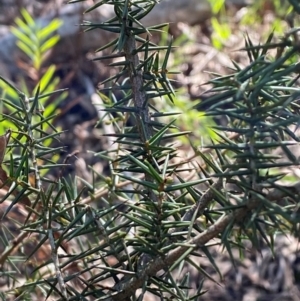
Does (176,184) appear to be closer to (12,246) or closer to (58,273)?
(58,273)

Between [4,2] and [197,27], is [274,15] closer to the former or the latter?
[197,27]

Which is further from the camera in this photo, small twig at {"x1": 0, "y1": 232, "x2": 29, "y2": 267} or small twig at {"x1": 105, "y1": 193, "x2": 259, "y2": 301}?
small twig at {"x1": 0, "y1": 232, "x2": 29, "y2": 267}

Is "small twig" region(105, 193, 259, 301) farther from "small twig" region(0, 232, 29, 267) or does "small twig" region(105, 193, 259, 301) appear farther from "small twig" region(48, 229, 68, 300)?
"small twig" region(0, 232, 29, 267)

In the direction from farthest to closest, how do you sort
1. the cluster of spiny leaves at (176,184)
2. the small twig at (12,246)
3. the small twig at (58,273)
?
the small twig at (12,246), the small twig at (58,273), the cluster of spiny leaves at (176,184)

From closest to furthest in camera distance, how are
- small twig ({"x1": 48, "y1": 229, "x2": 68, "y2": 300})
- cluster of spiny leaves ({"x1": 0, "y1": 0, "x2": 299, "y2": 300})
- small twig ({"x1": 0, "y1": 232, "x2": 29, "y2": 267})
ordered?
cluster of spiny leaves ({"x1": 0, "y1": 0, "x2": 299, "y2": 300})
small twig ({"x1": 48, "y1": 229, "x2": 68, "y2": 300})
small twig ({"x1": 0, "y1": 232, "x2": 29, "y2": 267})

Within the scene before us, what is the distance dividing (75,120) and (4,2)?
867mm

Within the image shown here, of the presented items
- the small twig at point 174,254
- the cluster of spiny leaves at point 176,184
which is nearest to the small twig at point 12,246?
the cluster of spiny leaves at point 176,184

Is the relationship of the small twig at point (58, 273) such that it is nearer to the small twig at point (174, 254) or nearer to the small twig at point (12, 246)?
the small twig at point (174, 254)

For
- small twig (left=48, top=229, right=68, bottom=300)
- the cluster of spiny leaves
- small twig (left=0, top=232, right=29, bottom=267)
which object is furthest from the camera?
small twig (left=0, top=232, right=29, bottom=267)

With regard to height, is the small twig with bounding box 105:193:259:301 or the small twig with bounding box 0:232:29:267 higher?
the small twig with bounding box 0:232:29:267

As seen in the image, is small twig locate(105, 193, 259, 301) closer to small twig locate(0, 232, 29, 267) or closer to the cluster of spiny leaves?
the cluster of spiny leaves

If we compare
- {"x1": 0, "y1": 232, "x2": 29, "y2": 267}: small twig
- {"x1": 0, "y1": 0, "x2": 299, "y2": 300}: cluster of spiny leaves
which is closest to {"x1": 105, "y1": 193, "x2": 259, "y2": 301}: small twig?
{"x1": 0, "y1": 0, "x2": 299, "y2": 300}: cluster of spiny leaves

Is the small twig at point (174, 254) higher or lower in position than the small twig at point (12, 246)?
lower

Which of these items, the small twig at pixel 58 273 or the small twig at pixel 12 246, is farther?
the small twig at pixel 12 246
